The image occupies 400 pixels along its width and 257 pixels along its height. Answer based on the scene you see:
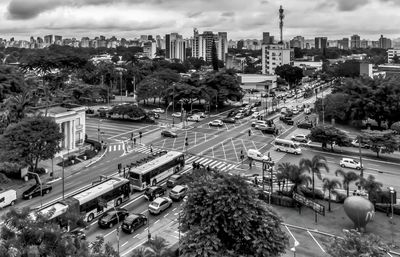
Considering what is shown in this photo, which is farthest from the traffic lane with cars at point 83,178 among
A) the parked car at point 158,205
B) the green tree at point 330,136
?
the green tree at point 330,136

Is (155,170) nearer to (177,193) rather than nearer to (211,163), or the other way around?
(177,193)

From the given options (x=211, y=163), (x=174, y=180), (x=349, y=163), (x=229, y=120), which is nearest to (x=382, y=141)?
(x=349, y=163)

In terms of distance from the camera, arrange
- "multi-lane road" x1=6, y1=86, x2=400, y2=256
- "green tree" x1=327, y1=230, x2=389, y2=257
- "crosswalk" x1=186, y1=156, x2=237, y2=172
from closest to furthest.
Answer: "green tree" x1=327, y1=230, x2=389, y2=257 → "multi-lane road" x1=6, y1=86, x2=400, y2=256 → "crosswalk" x1=186, y1=156, x2=237, y2=172

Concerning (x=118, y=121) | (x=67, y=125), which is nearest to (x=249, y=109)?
(x=118, y=121)

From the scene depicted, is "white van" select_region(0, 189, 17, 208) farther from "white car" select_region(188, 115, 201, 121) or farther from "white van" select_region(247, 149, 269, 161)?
"white car" select_region(188, 115, 201, 121)

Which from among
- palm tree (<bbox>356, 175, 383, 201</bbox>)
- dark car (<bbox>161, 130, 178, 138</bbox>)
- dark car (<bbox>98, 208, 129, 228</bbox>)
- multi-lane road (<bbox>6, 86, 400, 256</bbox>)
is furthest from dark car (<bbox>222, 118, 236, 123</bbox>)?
dark car (<bbox>98, 208, 129, 228</bbox>)

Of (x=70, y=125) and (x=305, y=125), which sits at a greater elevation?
(x=70, y=125)

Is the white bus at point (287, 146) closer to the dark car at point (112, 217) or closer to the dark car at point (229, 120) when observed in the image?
the dark car at point (229, 120)
